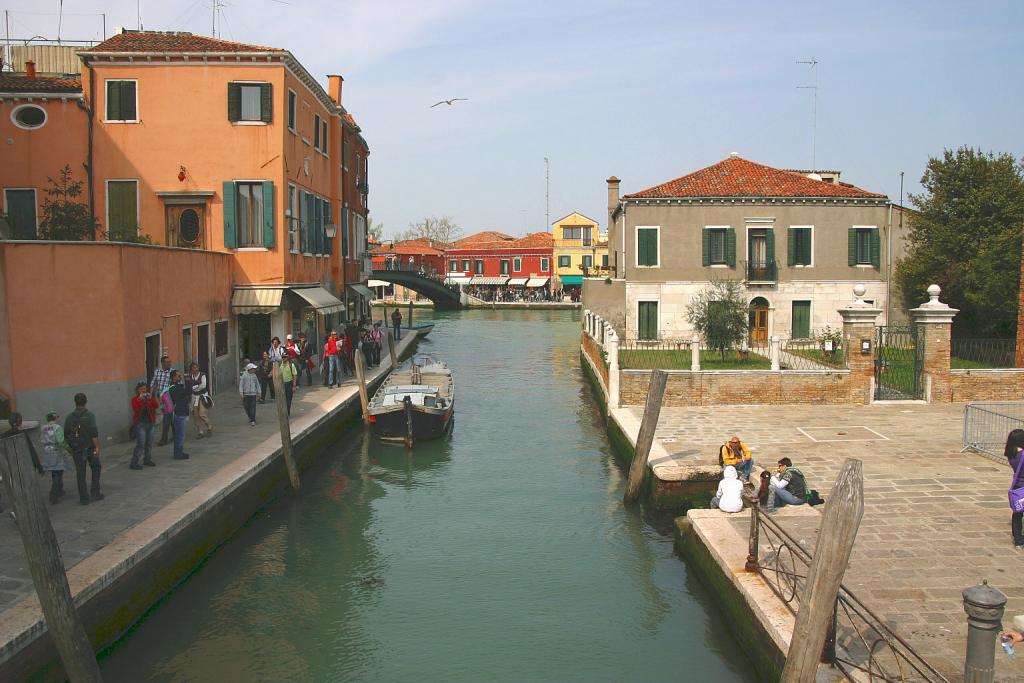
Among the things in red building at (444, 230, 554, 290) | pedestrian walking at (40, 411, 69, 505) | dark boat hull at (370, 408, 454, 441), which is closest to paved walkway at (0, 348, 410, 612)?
pedestrian walking at (40, 411, 69, 505)

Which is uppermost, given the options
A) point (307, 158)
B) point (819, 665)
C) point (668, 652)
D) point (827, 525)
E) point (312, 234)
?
point (307, 158)

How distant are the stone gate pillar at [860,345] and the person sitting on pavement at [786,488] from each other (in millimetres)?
7441

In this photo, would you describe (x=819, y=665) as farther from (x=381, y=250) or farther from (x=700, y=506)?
(x=381, y=250)

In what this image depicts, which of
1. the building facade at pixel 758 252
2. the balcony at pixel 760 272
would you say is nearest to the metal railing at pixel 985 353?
the building facade at pixel 758 252

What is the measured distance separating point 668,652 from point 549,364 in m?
24.1

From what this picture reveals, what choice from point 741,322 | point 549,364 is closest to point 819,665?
point 741,322

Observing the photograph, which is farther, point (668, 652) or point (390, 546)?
point (390, 546)

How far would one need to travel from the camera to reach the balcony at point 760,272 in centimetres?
2823

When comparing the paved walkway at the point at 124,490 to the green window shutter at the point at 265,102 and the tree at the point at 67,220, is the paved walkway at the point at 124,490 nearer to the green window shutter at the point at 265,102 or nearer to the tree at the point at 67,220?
the tree at the point at 67,220

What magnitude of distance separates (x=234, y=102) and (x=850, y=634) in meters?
16.9

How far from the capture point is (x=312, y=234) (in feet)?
75.1

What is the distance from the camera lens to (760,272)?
2834cm

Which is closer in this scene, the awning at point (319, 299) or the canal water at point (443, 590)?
the canal water at point (443, 590)

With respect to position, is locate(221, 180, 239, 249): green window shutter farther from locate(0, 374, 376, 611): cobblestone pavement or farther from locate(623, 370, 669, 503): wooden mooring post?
locate(623, 370, 669, 503): wooden mooring post
